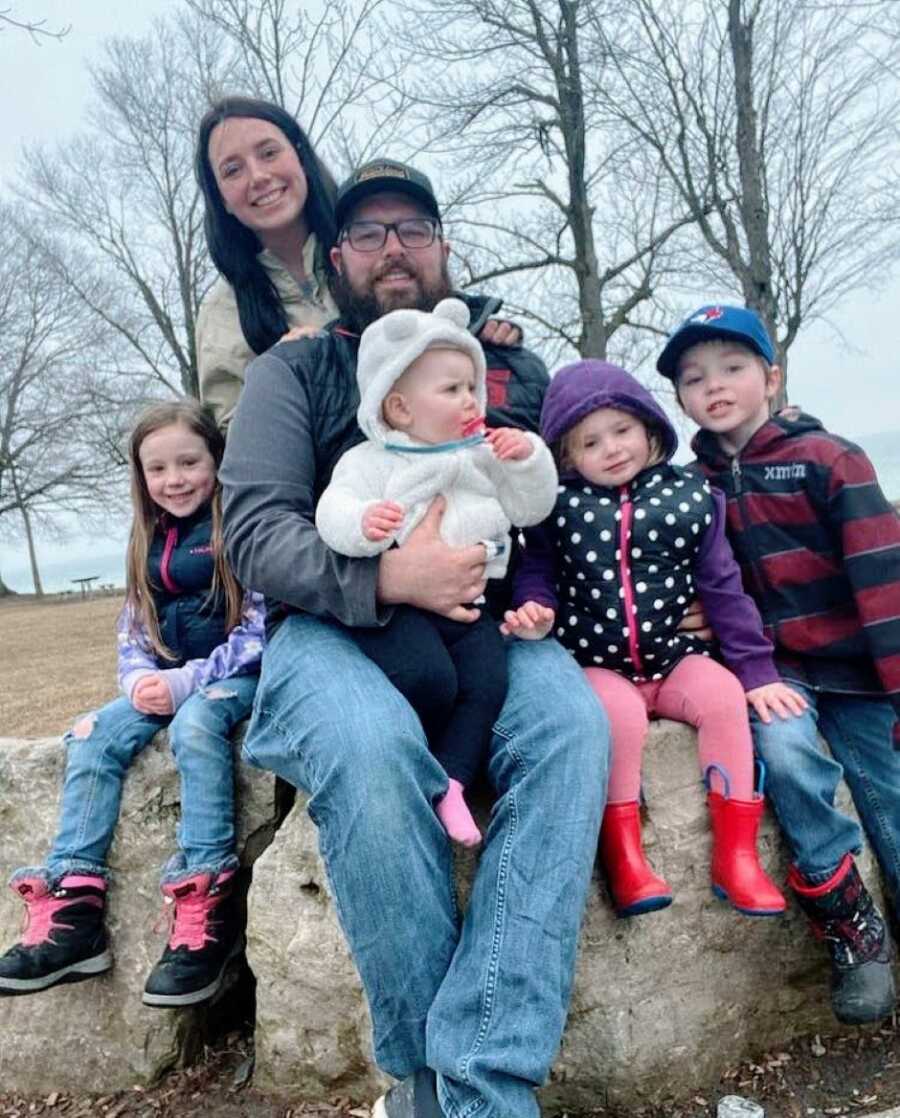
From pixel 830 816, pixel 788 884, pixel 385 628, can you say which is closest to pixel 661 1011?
pixel 788 884

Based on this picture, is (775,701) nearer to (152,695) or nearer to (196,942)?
(196,942)

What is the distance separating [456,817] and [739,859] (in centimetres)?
71

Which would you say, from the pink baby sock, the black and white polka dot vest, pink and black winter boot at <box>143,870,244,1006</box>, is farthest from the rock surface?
the pink baby sock

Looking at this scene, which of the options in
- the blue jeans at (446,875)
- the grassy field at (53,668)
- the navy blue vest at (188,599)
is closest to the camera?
the blue jeans at (446,875)

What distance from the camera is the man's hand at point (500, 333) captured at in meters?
2.70

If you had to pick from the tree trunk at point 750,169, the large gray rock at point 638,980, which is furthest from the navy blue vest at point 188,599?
the tree trunk at point 750,169

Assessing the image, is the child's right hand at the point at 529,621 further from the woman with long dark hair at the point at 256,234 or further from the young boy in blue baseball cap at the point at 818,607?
the woman with long dark hair at the point at 256,234

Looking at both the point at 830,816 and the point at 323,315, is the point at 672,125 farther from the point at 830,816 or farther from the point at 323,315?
the point at 830,816

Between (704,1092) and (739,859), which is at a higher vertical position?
(739,859)

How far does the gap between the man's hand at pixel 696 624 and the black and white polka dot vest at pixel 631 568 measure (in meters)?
0.02

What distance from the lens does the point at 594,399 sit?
240 centimetres

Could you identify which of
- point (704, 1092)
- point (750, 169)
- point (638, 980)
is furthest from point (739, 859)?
point (750, 169)

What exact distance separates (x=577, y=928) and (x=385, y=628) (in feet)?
2.45

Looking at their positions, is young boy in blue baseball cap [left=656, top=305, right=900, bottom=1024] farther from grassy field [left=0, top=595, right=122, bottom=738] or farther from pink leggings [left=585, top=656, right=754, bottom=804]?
grassy field [left=0, top=595, right=122, bottom=738]
